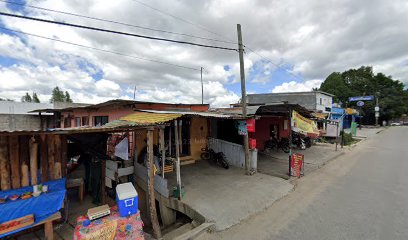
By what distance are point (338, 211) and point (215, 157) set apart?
232 inches

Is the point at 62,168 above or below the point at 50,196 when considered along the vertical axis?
above

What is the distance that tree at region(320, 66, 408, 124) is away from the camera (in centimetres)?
5153

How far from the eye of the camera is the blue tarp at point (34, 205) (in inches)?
180

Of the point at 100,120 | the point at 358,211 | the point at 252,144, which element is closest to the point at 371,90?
the point at 252,144

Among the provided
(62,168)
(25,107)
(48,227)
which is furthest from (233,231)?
(25,107)

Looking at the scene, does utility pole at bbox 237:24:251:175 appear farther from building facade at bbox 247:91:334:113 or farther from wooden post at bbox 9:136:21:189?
building facade at bbox 247:91:334:113

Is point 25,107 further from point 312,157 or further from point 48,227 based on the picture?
point 312,157

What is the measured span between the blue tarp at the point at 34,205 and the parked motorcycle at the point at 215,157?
6.78 metres

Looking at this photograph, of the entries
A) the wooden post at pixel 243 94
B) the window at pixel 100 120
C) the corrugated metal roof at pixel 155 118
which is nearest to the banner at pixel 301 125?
the wooden post at pixel 243 94

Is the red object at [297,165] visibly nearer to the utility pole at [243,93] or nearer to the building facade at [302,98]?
the utility pole at [243,93]

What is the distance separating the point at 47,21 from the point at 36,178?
151 inches

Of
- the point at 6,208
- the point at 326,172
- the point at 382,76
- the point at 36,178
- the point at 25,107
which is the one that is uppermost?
the point at 382,76

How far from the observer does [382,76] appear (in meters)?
57.9

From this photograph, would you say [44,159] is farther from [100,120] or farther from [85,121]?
[85,121]
